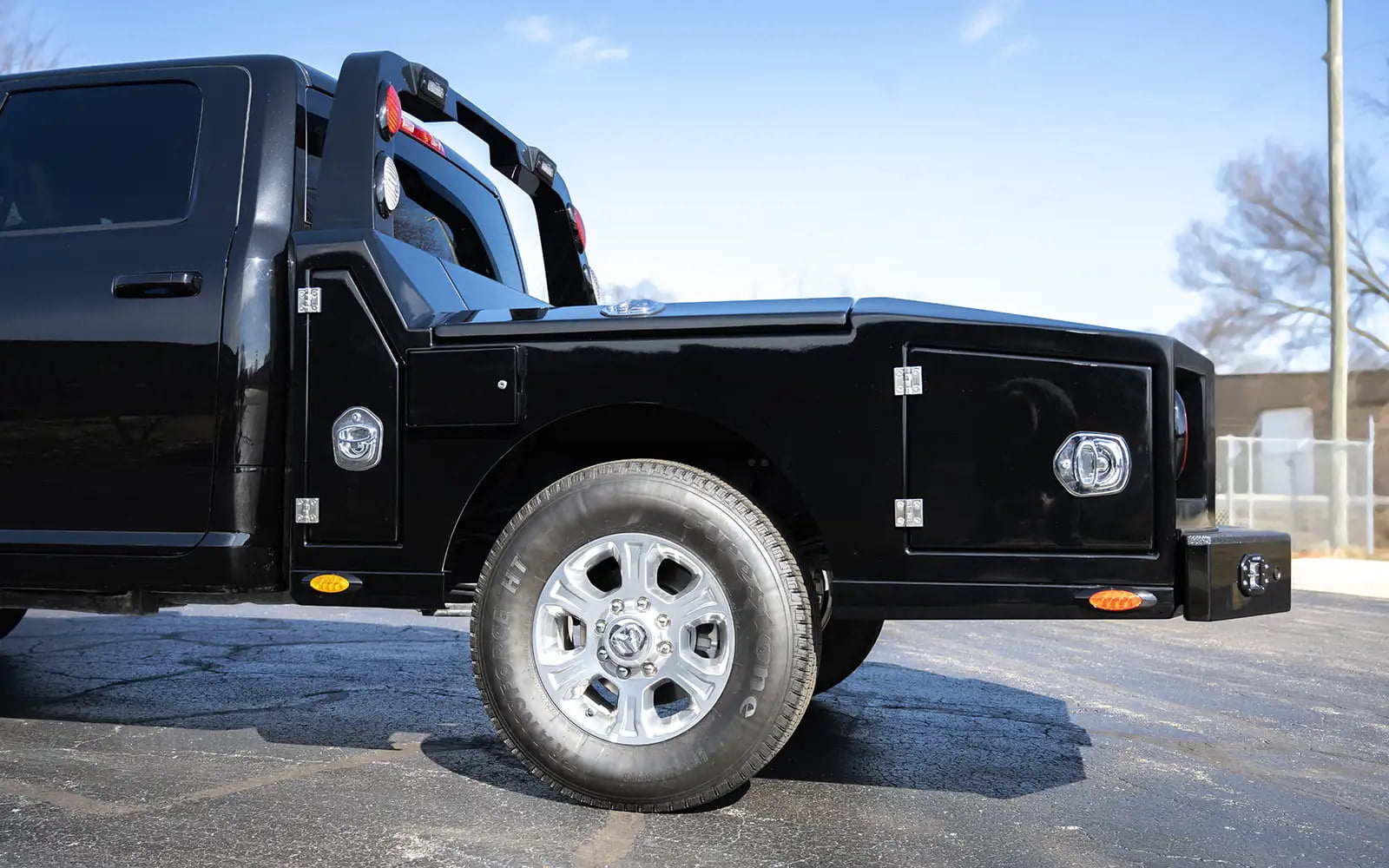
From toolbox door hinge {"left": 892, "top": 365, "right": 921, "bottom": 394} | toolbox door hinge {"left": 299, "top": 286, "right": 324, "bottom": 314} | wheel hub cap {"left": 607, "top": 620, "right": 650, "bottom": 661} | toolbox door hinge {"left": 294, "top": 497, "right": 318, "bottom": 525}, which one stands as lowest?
wheel hub cap {"left": 607, "top": 620, "right": 650, "bottom": 661}

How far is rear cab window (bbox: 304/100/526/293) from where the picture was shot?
374cm

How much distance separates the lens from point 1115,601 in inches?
114

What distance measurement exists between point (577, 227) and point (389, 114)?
178 centimetres

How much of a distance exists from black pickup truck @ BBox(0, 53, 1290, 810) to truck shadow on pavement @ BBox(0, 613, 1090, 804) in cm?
56

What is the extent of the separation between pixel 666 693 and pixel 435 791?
0.71 metres

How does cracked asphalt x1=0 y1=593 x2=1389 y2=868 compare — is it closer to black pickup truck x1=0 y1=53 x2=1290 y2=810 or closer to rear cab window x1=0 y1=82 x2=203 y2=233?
black pickup truck x1=0 y1=53 x2=1290 y2=810

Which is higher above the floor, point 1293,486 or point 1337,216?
point 1337,216

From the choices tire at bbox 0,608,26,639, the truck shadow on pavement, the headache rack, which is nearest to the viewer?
the headache rack

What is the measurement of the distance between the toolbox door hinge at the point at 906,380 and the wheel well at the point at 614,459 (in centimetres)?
51

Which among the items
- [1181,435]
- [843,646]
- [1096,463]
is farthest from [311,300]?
[1181,435]

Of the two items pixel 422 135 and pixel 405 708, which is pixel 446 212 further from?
pixel 405 708

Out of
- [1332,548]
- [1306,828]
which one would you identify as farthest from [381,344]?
[1332,548]

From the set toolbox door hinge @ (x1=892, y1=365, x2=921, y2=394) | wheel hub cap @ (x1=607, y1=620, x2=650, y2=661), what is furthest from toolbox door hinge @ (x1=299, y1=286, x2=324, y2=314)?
toolbox door hinge @ (x1=892, y1=365, x2=921, y2=394)

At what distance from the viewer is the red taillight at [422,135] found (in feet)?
13.5
